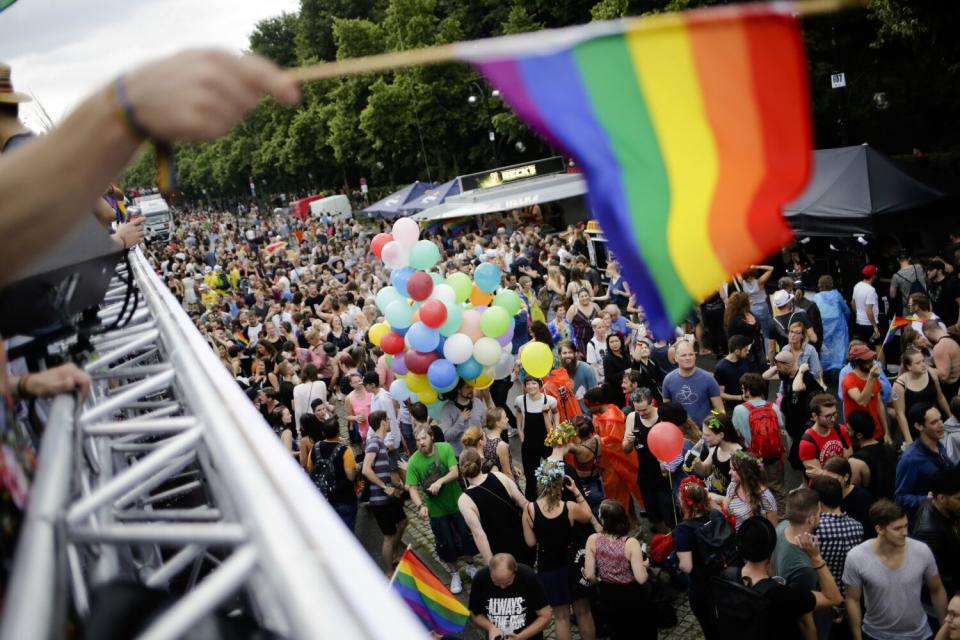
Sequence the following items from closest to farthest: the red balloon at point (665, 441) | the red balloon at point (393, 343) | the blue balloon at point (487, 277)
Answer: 1. the red balloon at point (665, 441)
2. the red balloon at point (393, 343)
3. the blue balloon at point (487, 277)

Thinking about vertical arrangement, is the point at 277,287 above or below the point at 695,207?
below

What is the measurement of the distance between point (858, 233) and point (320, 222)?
100ft

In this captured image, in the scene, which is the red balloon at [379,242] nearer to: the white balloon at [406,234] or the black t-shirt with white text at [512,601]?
the white balloon at [406,234]

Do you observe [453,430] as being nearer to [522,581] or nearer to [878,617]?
[522,581]

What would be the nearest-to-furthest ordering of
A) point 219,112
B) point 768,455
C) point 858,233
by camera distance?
point 219,112 < point 768,455 < point 858,233

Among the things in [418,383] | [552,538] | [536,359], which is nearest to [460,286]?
[418,383]

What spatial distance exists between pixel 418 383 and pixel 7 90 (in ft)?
19.0

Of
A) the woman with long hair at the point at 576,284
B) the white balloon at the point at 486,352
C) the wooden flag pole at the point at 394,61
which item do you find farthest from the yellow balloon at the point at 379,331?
the wooden flag pole at the point at 394,61

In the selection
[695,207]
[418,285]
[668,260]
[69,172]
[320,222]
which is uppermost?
[69,172]

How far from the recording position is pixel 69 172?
3.80 ft

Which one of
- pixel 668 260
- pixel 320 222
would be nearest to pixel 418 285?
pixel 668 260

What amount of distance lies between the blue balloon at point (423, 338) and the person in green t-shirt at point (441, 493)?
4.20ft

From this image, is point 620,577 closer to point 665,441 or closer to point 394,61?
point 665,441

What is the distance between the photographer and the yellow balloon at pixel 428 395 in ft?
27.3
